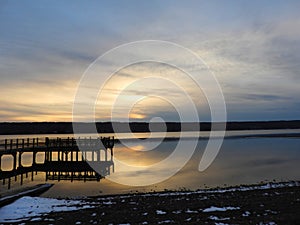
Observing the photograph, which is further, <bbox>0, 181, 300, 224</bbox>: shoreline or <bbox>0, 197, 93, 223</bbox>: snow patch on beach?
<bbox>0, 197, 93, 223</bbox>: snow patch on beach

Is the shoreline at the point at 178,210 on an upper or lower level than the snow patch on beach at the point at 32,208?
upper

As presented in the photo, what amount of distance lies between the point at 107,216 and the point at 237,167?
32.5 metres

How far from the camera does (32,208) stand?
1822 centimetres

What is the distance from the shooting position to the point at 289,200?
1778cm

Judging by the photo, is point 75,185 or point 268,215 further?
point 75,185

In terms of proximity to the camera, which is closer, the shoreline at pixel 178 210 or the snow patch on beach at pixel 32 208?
the shoreline at pixel 178 210

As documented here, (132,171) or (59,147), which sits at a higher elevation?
(59,147)

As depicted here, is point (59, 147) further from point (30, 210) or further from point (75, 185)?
point (30, 210)

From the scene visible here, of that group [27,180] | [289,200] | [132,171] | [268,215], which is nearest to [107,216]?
[268,215]

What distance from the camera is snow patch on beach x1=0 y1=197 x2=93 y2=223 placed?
16.4m

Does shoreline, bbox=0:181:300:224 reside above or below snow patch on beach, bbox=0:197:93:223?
above

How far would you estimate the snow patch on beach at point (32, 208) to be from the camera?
53.7 ft

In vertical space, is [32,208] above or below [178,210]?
below

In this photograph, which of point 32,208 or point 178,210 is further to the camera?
point 32,208
